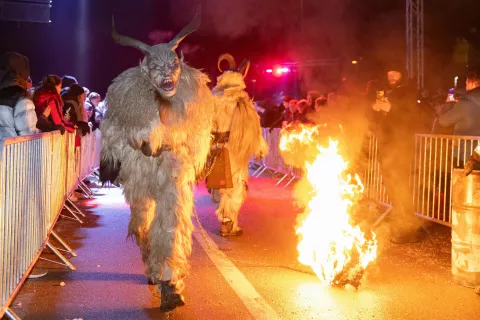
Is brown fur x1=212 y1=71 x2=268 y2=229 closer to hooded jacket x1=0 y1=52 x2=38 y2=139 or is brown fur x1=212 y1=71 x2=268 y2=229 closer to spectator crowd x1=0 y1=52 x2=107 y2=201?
spectator crowd x1=0 y1=52 x2=107 y2=201

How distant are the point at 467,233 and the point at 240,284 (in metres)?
2.29

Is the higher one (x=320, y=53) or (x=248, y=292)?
(x=320, y=53)

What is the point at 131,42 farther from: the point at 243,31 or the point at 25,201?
the point at 243,31

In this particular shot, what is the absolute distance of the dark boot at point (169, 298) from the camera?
216 inches

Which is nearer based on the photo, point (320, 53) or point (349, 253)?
point (349, 253)

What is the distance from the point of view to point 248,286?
6215 millimetres

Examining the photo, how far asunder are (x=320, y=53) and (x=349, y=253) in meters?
19.5

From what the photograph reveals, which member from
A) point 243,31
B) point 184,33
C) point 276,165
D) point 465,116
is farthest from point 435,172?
point 243,31

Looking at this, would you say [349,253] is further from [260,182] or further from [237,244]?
[260,182]

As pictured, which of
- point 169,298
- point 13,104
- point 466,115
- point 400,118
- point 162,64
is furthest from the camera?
point 400,118

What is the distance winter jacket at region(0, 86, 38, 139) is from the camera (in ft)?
26.4

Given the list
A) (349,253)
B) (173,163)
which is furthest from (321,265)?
(173,163)

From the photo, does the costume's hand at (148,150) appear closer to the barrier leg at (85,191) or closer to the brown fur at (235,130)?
the brown fur at (235,130)

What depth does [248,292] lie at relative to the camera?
6.00 metres
